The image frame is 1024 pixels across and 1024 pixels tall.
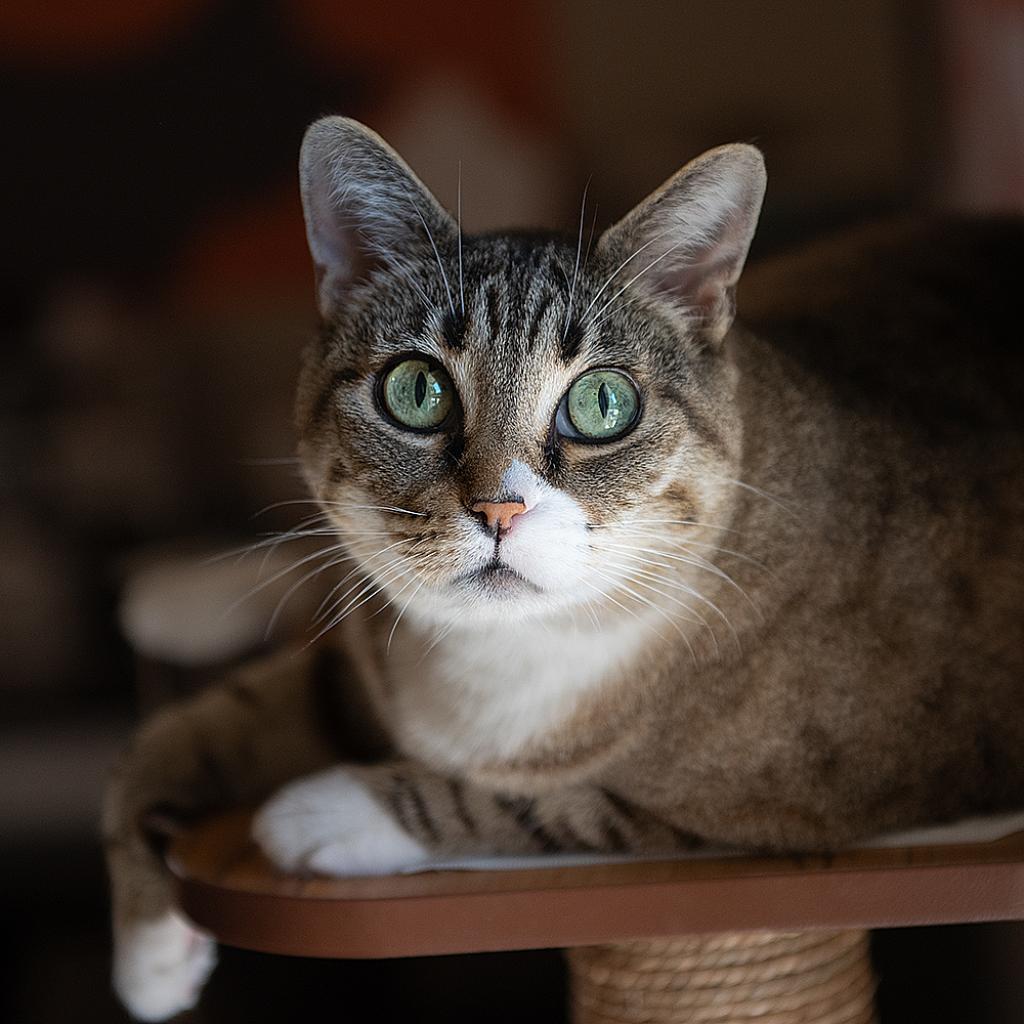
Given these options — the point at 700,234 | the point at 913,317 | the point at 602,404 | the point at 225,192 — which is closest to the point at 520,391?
the point at 602,404

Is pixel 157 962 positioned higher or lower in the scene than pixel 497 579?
lower

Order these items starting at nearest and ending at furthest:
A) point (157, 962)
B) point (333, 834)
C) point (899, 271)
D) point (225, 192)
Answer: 1. point (333, 834)
2. point (157, 962)
3. point (899, 271)
4. point (225, 192)

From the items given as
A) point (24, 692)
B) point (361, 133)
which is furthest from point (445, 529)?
point (24, 692)

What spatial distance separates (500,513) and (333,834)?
306 mm

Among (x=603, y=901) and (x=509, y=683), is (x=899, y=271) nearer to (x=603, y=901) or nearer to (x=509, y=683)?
(x=509, y=683)

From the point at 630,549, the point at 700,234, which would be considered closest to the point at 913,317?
the point at 700,234

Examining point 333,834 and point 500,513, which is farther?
point 333,834

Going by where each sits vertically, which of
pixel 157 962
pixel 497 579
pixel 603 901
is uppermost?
pixel 497 579

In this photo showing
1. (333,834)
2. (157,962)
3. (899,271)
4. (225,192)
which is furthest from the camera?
(225,192)

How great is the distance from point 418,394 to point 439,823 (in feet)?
1.15

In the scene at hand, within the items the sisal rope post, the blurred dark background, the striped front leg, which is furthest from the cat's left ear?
the blurred dark background

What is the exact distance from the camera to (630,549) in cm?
92

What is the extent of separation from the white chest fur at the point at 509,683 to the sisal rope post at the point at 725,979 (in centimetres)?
20

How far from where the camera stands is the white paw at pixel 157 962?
3.67 feet
